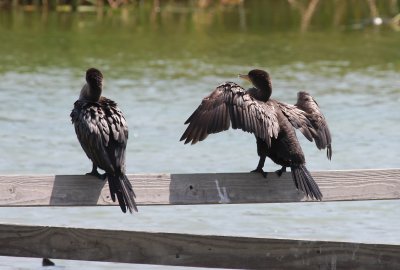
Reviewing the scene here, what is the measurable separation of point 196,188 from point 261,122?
2.32 feet

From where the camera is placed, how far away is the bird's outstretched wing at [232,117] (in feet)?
16.9

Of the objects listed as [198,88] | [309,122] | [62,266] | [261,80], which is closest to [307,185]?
[309,122]

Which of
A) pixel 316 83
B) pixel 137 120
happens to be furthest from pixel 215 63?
pixel 137 120

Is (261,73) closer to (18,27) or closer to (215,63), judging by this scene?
(215,63)

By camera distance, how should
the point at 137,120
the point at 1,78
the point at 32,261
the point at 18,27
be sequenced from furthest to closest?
the point at 18,27 → the point at 1,78 → the point at 137,120 → the point at 32,261

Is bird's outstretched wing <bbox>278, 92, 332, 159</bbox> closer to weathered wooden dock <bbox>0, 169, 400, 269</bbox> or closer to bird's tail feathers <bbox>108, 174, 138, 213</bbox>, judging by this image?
weathered wooden dock <bbox>0, 169, 400, 269</bbox>

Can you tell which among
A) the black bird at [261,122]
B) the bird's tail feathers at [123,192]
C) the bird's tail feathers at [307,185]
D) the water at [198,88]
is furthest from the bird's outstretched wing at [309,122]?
the water at [198,88]

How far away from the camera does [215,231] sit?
7.98 meters

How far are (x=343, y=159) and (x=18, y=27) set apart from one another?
12.3 m

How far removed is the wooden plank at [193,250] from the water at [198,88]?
3.03 meters

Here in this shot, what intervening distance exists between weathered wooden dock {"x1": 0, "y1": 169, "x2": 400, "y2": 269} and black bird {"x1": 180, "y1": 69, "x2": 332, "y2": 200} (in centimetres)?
33

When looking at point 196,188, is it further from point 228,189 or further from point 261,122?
point 261,122

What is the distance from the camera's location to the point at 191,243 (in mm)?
4656

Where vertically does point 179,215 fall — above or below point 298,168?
below
